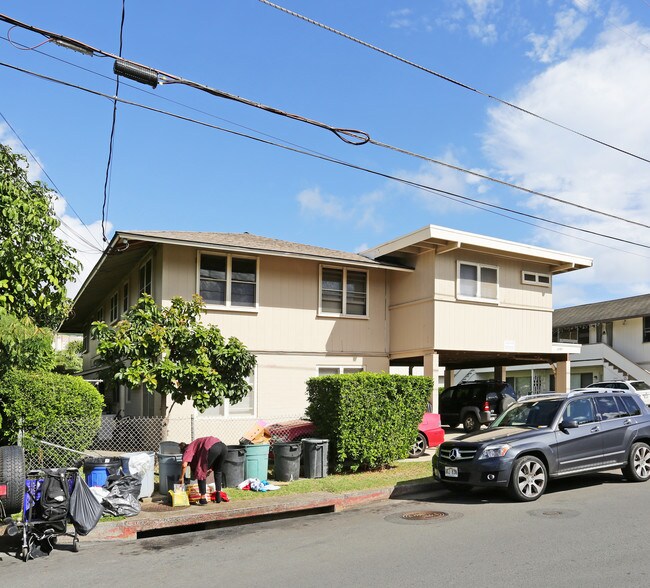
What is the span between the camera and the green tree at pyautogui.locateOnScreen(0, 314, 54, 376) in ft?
33.7

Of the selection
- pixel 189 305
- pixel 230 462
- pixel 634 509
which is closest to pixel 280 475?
pixel 230 462

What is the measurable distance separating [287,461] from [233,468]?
111 cm

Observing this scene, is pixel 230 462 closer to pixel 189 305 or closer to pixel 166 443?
pixel 166 443

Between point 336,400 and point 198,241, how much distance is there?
18.7 feet

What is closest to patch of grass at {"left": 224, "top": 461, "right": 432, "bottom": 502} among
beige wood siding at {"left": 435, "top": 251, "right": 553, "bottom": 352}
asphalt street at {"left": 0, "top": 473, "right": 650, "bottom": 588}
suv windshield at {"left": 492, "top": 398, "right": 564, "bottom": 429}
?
asphalt street at {"left": 0, "top": 473, "right": 650, "bottom": 588}

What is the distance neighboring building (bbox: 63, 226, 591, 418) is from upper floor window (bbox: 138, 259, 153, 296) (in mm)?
33

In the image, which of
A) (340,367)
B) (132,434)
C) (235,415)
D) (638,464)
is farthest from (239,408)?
(638,464)

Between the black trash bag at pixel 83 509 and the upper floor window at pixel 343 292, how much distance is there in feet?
35.3

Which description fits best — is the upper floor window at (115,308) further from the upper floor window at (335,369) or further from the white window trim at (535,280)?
the white window trim at (535,280)

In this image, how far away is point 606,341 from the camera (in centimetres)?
4012

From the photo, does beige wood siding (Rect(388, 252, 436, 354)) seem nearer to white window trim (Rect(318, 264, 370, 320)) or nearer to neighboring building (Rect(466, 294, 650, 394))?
white window trim (Rect(318, 264, 370, 320))

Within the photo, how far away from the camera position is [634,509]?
8828 millimetres

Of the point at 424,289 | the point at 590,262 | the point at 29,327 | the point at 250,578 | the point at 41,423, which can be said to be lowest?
the point at 250,578

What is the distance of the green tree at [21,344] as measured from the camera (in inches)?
404
